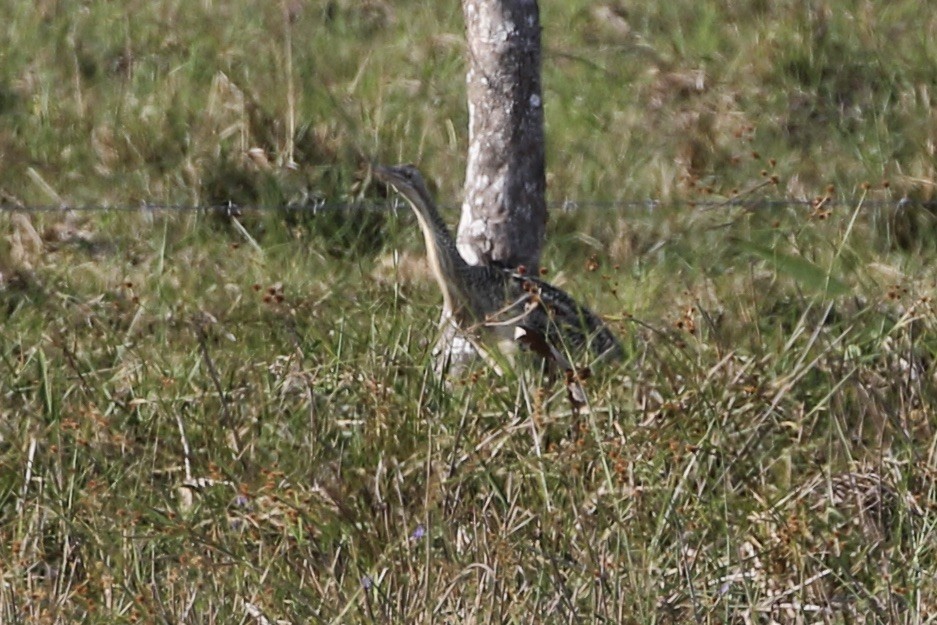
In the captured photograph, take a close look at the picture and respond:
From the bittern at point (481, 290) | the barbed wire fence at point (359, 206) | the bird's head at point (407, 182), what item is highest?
the bird's head at point (407, 182)

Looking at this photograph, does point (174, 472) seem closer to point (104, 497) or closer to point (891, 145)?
point (104, 497)

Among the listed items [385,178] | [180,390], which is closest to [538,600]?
[180,390]

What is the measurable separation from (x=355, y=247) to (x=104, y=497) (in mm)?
3212

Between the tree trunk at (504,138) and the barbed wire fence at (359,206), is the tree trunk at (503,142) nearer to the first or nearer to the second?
the tree trunk at (504,138)

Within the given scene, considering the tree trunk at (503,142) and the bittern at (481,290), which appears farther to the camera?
the tree trunk at (503,142)

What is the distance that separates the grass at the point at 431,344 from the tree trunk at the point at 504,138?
300 mm

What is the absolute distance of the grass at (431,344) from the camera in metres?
4.36

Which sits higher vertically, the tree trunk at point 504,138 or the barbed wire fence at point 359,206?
the tree trunk at point 504,138

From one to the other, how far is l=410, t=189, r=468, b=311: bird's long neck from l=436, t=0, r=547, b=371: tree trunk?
11cm

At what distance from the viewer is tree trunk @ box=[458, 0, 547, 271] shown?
635 cm

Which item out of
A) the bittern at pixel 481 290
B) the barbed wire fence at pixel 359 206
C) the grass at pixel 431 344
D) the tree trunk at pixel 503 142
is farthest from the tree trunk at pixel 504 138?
the barbed wire fence at pixel 359 206

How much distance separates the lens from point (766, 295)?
7.20 meters

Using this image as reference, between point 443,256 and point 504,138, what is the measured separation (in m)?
0.47

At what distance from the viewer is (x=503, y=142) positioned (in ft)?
21.4
